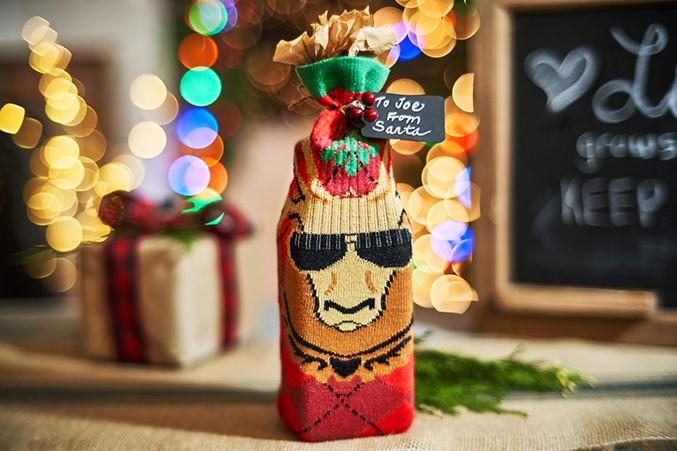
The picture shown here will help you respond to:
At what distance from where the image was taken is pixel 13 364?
83cm

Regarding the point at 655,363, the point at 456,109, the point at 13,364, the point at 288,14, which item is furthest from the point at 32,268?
the point at 655,363

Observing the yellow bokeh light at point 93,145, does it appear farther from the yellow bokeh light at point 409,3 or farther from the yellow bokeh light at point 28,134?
the yellow bokeh light at point 409,3

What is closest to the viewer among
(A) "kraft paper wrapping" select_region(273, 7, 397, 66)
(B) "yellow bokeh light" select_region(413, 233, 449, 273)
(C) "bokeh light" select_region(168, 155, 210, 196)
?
(A) "kraft paper wrapping" select_region(273, 7, 397, 66)

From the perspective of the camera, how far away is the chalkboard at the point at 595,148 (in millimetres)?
825

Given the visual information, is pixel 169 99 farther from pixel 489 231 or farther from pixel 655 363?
pixel 655 363

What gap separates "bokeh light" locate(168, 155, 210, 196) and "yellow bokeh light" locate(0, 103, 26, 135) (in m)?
0.52

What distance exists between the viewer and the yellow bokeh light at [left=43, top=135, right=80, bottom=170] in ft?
5.53

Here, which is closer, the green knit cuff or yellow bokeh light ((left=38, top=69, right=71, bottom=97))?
the green knit cuff

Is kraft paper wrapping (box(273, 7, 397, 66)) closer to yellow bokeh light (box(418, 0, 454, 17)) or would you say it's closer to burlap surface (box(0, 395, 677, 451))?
burlap surface (box(0, 395, 677, 451))

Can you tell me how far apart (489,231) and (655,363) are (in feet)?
0.99

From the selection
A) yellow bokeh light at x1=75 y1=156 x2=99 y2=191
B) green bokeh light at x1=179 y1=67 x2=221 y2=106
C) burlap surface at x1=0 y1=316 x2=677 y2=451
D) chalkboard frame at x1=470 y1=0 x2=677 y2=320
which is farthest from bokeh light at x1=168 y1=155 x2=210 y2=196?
chalkboard frame at x1=470 y1=0 x2=677 y2=320

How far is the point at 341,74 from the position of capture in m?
0.55

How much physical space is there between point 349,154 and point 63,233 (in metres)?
1.49

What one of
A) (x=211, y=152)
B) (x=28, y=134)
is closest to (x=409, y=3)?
(x=211, y=152)
